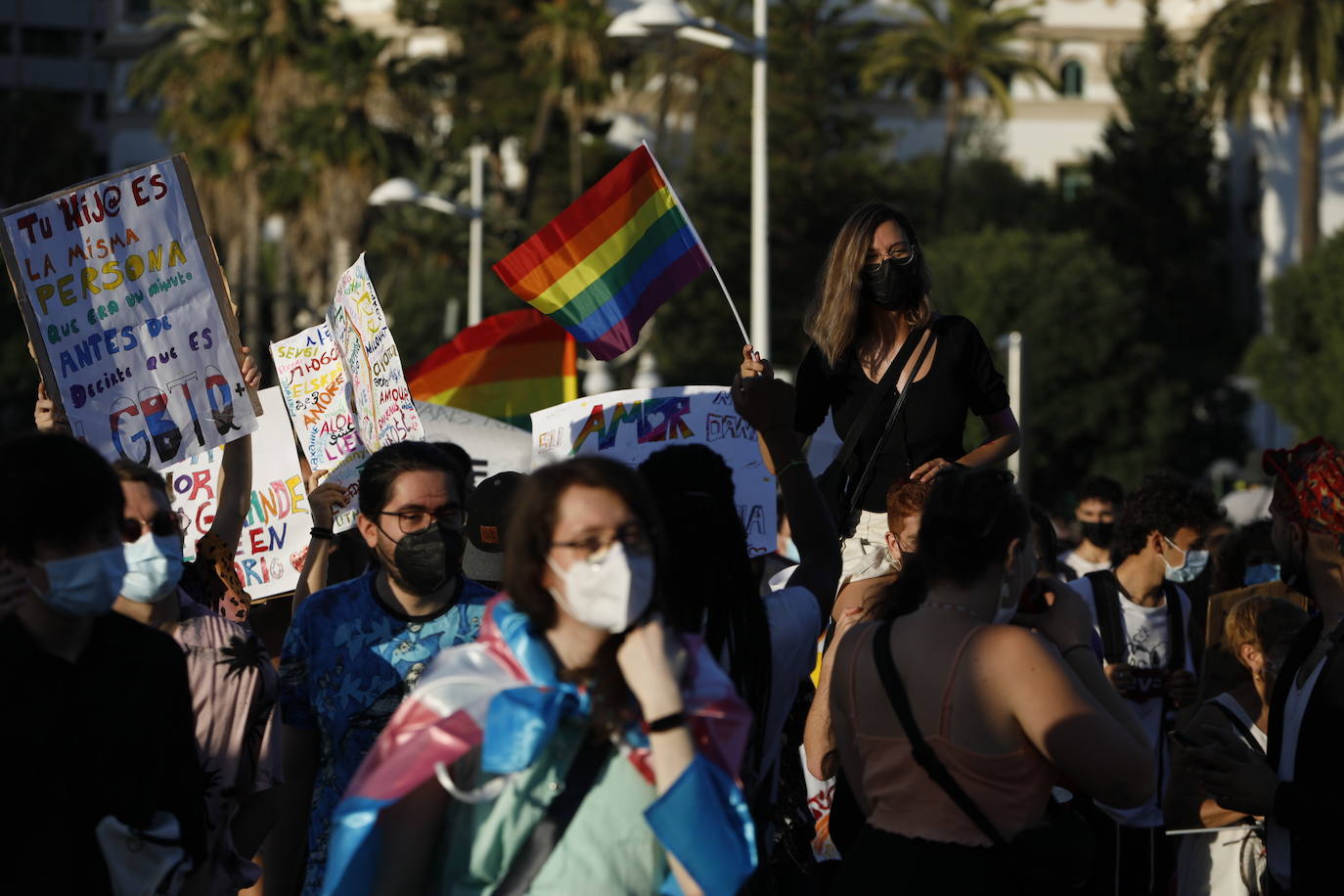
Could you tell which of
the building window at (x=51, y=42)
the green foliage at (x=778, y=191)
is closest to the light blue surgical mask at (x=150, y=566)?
the green foliage at (x=778, y=191)

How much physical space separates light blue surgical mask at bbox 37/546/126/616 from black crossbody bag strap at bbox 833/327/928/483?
256cm

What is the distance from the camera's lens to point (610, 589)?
131 inches

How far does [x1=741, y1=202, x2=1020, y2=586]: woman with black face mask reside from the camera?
574 cm

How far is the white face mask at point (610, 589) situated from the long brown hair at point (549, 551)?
61mm

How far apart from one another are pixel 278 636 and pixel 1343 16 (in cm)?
5371

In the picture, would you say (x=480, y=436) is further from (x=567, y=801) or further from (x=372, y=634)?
(x=567, y=801)

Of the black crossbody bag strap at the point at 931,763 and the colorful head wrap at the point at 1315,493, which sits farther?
the colorful head wrap at the point at 1315,493

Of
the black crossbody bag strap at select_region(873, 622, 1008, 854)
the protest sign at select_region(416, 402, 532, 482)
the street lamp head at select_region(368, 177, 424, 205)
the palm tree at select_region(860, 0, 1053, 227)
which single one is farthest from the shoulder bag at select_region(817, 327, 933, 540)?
the palm tree at select_region(860, 0, 1053, 227)

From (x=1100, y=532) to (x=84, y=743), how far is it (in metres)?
7.06

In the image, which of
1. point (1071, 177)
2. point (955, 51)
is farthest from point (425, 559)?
point (1071, 177)

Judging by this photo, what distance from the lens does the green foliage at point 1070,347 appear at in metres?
55.1

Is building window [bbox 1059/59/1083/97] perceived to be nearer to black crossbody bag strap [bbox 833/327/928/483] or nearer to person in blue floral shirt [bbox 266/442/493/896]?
black crossbody bag strap [bbox 833/327/928/483]

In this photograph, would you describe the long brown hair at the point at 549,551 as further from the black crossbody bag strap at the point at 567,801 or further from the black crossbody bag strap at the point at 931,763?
the black crossbody bag strap at the point at 931,763

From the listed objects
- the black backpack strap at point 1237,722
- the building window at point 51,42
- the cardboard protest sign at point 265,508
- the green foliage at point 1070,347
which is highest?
the building window at point 51,42
